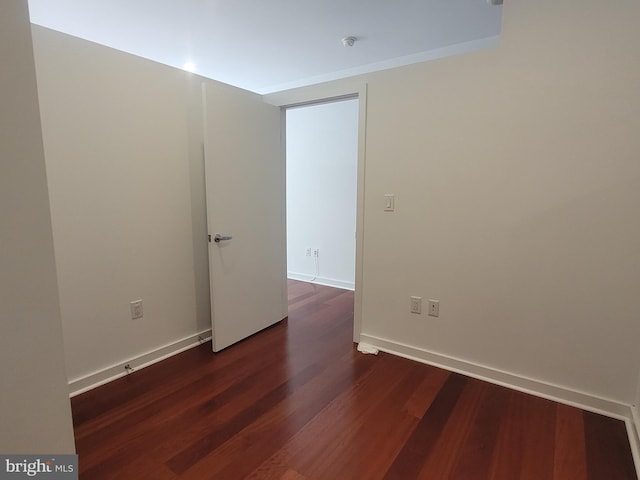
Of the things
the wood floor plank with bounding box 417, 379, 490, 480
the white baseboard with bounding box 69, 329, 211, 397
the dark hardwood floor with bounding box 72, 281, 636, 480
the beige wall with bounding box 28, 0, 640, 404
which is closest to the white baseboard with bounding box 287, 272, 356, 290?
the beige wall with bounding box 28, 0, 640, 404

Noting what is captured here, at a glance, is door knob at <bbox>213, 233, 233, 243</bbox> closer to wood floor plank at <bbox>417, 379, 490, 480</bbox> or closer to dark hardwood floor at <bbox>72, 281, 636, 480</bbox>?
dark hardwood floor at <bbox>72, 281, 636, 480</bbox>

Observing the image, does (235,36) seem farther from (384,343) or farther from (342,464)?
(342,464)

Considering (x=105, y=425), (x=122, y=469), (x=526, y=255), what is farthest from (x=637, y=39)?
(x=105, y=425)

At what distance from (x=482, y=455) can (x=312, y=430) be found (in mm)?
812

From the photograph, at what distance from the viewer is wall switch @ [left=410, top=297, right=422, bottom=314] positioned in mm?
2322

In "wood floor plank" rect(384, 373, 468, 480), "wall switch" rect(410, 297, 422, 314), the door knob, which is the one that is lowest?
"wood floor plank" rect(384, 373, 468, 480)

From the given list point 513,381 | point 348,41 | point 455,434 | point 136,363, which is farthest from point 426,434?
point 348,41

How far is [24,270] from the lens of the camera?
83 cm

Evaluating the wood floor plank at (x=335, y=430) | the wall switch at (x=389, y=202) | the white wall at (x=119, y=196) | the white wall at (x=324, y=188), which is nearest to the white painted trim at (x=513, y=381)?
the wood floor plank at (x=335, y=430)

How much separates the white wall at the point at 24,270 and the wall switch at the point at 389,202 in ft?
6.40

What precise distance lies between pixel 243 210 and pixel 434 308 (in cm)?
161

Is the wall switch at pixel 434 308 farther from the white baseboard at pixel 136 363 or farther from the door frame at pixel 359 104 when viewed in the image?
the white baseboard at pixel 136 363

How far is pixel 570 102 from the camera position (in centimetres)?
175

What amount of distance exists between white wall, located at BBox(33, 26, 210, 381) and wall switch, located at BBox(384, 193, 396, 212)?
1416 mm
